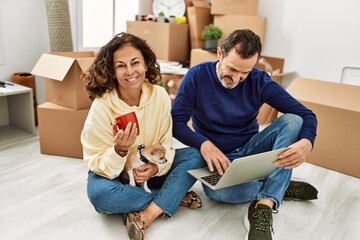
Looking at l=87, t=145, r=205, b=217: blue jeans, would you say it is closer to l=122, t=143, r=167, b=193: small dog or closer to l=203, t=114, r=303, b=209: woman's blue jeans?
l=122, t=143, r=167, b=193: small dog

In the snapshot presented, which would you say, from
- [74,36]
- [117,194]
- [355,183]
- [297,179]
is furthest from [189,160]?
[74,36]

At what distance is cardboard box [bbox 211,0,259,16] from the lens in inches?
110

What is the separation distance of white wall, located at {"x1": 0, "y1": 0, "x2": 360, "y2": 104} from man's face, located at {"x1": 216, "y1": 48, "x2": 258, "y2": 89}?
1581 millimetres

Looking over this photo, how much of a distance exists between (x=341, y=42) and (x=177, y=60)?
1405 millimetres

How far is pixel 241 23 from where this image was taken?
111 inches

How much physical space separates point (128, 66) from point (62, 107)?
814mm

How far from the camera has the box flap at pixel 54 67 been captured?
Result: 175 centimetres

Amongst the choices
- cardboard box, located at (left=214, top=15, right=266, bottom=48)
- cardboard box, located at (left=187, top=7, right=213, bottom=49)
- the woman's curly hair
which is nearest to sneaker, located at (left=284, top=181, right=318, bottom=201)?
the woman's curly hair

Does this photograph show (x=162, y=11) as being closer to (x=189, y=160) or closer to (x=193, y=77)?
(x=193, y=77)

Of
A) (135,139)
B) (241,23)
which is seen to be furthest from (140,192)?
(241,23)

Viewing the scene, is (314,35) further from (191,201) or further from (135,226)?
(135,226)

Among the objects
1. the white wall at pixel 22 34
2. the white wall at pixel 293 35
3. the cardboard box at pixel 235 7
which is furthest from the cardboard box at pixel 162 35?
the white wall at pixel 22 34

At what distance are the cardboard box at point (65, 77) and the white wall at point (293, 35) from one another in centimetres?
52

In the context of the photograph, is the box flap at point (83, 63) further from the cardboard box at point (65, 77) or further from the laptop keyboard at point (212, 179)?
the laptop keyboard at point (212, 179)
